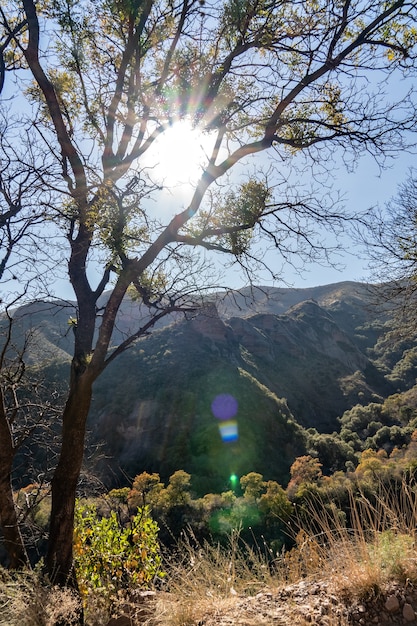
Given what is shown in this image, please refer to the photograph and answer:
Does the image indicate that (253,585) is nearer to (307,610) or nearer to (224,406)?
(307,610)

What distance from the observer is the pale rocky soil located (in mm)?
2062

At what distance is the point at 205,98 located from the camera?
14.6 ft

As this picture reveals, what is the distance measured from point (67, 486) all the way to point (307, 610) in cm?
222

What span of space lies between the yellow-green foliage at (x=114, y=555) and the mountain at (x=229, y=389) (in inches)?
343

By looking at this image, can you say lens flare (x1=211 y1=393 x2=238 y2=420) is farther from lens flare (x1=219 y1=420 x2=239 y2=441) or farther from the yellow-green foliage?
the yellow-green foliage

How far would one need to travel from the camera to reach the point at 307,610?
2.16 meters

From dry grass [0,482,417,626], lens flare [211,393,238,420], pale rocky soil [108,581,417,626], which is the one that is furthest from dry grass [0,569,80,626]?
lens flare [211,393,238,420]

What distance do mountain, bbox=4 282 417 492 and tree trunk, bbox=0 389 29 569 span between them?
9888mm

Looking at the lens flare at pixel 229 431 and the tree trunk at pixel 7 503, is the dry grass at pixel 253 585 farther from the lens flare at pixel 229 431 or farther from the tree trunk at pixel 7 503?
the lens flare at pixel 229 431

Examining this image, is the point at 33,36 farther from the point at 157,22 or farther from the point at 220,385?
the point at 220,385

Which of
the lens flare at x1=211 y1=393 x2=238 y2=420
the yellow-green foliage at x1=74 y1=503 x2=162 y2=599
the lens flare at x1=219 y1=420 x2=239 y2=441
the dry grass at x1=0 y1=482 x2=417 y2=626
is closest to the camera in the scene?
the dry grass at x1=0 y1=482 x2=417 y2=626

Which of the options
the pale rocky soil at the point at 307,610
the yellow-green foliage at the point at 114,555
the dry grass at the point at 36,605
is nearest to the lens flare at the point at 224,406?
the yellow-green foliage at the point at 114,555

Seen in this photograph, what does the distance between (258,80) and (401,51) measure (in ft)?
5.51

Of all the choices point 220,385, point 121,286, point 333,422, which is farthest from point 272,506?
point 333,422
